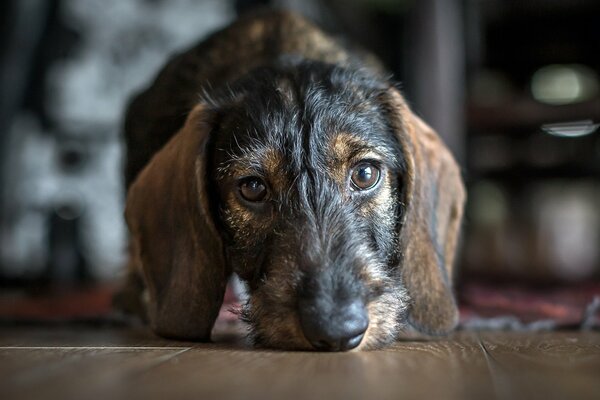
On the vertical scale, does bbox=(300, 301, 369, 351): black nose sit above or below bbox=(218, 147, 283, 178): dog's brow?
below

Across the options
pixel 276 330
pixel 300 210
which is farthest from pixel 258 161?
pixel 276 330

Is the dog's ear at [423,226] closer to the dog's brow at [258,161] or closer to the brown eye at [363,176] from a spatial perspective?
the brown eye at [363,176]

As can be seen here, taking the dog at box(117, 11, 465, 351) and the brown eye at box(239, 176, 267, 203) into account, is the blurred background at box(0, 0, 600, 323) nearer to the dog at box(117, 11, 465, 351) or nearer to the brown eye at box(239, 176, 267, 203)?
the dog at box(117, 11, 465, 351)

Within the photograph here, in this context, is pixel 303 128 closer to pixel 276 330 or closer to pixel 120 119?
pixel 276 330

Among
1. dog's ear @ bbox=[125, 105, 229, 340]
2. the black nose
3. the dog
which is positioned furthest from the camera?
dog's ear @ bbox=[125, 105, 229, 340]

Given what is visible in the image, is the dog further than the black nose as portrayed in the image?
Yes

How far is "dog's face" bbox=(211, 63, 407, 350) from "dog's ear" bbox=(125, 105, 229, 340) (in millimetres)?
52

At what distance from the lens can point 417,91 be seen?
415cm

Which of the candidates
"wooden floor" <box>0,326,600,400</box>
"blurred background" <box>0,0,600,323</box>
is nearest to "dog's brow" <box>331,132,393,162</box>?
"wooden floor" <box>0,326,600,400</box>

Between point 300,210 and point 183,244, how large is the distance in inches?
15.8

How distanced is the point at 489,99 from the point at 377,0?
896mm

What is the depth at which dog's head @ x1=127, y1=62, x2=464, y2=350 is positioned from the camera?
1798 mm

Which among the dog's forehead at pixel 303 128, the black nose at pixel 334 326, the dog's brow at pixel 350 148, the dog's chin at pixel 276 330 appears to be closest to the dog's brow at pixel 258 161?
the dog's forehead at pixel 303 128

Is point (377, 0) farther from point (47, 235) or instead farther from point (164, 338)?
point (164, 338)
